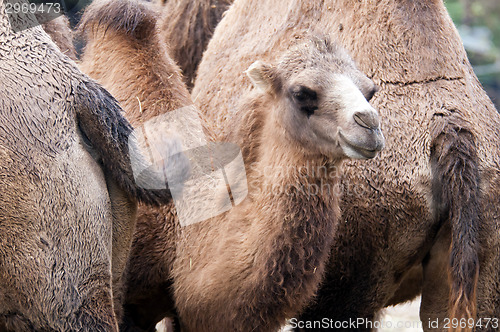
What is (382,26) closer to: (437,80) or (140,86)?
(437,80)

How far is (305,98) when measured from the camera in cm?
358

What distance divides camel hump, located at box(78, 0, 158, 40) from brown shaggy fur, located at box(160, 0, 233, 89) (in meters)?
1.67

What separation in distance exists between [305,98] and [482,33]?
1522 cm

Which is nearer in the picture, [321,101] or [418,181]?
[321,101]

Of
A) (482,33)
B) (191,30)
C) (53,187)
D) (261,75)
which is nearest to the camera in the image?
(53,187)

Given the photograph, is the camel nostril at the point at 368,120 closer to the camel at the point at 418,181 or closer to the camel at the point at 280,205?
the camel at the point at 280,205

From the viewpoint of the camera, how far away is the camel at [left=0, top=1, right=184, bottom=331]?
2.79 meters

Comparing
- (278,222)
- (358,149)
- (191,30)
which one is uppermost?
(358,149)

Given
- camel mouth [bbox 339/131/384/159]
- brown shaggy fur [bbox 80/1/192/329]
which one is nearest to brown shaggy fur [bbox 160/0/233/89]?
brown shaggy fur [bbox 80/1/192/329]

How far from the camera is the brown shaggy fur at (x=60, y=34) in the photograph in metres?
4.30

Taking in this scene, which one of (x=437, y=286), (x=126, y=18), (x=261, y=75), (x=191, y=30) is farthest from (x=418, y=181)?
(x=191, y=30)

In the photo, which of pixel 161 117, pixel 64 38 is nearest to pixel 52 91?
pixel 161 117

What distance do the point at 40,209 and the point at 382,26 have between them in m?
2.33

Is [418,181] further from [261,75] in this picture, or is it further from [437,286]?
[261,75]
